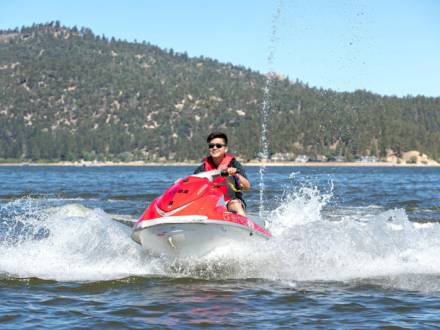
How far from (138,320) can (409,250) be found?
17.1 ft

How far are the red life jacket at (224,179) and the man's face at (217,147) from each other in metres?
0.12

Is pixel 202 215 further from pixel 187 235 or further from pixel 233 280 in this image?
pixel 233 280

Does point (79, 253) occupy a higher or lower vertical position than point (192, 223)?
lower

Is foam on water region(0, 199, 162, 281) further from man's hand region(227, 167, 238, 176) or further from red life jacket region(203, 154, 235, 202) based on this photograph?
man's hand region(227, 167, 238, 176)

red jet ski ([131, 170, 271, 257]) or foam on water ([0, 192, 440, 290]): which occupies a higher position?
red jet ski ([131, 170, 271, 257])

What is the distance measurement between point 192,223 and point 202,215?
18 cm

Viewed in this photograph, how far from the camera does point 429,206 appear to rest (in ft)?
79.6

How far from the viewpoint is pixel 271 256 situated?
10.1 meters

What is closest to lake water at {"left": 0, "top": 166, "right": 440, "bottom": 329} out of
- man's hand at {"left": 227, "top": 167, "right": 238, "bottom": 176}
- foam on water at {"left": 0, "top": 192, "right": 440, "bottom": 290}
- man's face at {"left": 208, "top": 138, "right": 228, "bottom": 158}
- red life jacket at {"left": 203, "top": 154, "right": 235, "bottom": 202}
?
foam on water at {"left": 0, "top": 192, "right": 440, "bottom": 290}

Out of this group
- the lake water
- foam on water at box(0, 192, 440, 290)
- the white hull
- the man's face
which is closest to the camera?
the lake water

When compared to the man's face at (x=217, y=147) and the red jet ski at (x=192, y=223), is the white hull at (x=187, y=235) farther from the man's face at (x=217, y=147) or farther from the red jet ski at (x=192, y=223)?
the man's face at (x=217, y=147)

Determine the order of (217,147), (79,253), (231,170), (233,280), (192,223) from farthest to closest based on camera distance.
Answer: (79,253) < (217,147) < (231,170) < (233,280) < (192,223)

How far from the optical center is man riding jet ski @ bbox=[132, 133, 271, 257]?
9305mm

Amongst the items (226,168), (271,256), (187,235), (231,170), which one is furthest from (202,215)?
(271,256)
